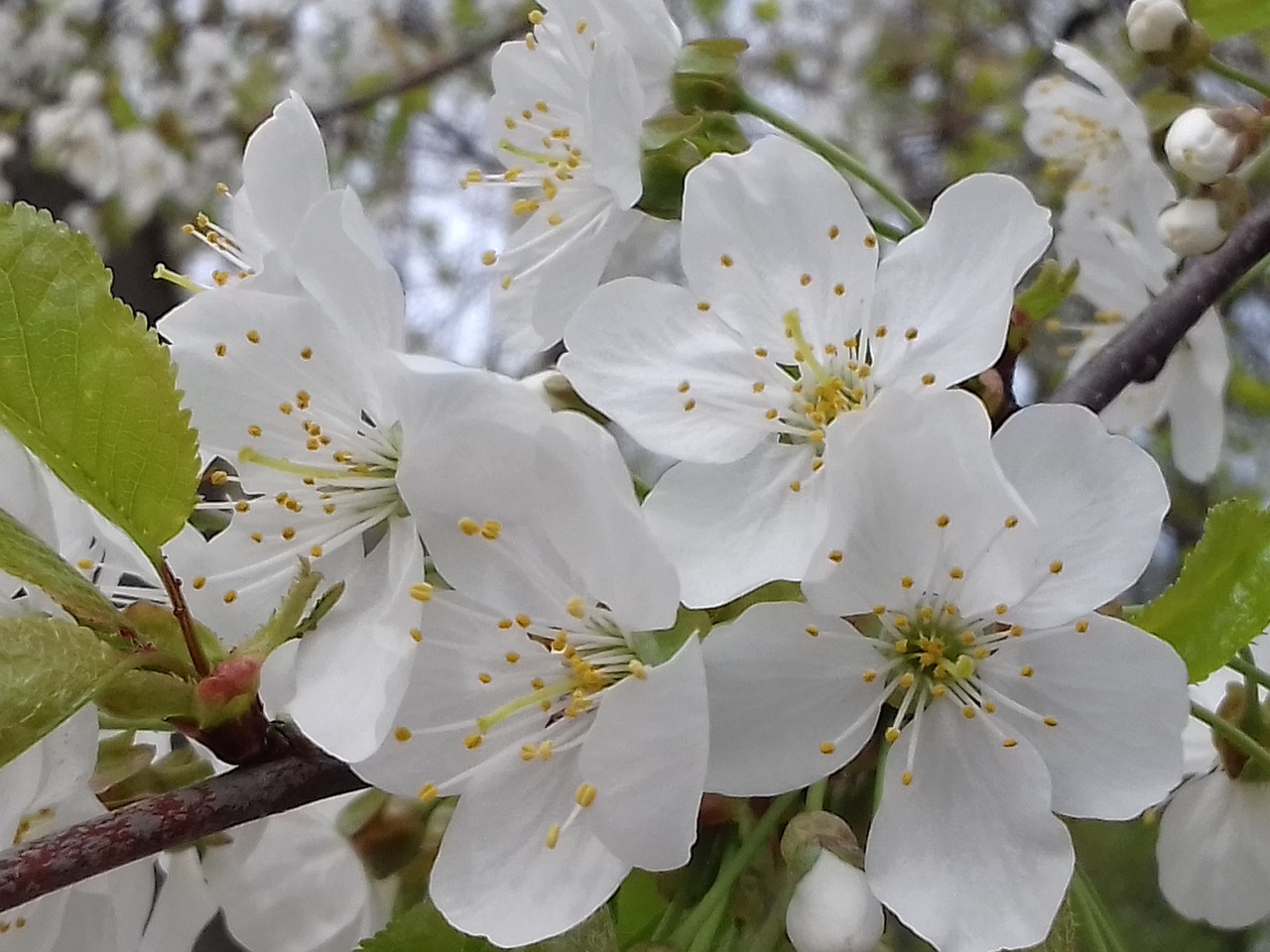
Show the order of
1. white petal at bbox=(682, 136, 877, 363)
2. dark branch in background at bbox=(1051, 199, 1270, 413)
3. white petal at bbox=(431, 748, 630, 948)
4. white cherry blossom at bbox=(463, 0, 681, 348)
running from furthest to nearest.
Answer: dark branch in background at bbox=(1051, 199, 1270, 413)
white cherry blossom at bbox=(463, 0, 681, 348)
white petal at bbox=(682, 136, 877, 363)
white petal at bbox=(431, 748, 630, 948)

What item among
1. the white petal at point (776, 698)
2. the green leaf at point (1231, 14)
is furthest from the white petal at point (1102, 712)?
the green leaf at point (1231, 14)

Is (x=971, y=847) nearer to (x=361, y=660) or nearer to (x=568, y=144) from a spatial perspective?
(x=361, y=660)

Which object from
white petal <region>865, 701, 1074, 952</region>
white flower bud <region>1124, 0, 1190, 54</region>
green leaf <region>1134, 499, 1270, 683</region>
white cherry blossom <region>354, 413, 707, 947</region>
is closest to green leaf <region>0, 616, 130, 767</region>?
white cherry blossom <region>354, 413, 707, 947</region>

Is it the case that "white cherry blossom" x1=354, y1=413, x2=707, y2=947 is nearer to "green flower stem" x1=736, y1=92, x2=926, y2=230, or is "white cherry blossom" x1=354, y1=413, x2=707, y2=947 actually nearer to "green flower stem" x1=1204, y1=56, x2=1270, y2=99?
"green flower stem" x1=736, y1=92, x2=926, y2=230

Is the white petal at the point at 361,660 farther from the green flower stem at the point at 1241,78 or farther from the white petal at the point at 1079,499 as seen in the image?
the green flower stem at the point at 1241,78

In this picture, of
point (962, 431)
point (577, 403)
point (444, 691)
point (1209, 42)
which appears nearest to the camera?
point (962, 431)

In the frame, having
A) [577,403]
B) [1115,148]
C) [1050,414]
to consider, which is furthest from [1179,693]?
[1115,148]

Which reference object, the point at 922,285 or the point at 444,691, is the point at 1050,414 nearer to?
the point at 922,285
